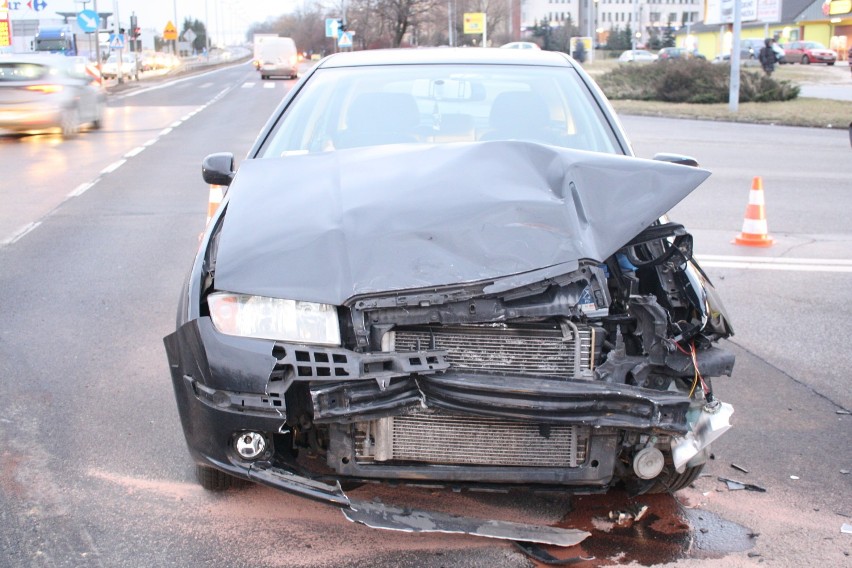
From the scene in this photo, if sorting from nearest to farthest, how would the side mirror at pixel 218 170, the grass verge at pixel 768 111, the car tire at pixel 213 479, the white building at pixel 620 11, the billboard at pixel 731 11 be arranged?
1. the car tire at pixel 213 479
2. the side mirror at pixel 218 170
3. the grass verge at pixel 768 111
4. the billboard at pixel 731 11
5. the white building at pixel 620 11

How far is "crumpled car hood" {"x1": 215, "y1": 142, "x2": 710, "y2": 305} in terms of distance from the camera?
11.0 ft

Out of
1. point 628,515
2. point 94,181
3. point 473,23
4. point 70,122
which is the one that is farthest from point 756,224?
point 473,23

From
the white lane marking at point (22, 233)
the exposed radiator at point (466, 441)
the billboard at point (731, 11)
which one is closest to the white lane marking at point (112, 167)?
the white lane marking at point (22, 233)

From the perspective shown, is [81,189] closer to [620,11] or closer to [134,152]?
[134,152]

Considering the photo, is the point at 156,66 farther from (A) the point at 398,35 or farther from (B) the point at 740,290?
(B) the point at 740,290

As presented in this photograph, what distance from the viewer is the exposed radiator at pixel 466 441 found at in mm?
3324

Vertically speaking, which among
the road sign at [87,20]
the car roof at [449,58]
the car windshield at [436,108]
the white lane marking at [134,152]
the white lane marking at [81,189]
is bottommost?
the white lane marking at [81,189]

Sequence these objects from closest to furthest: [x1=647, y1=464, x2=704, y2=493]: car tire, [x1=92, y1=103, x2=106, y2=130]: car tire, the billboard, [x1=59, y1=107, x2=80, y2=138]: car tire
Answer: [x1=647, y1=464, x2=704, y2=493]: car tire < [x1=59, y1=107, x2=80, y2=138]: car tire < [x1=92, y1=103, x2=106, y2=130]: car tire < the billboard

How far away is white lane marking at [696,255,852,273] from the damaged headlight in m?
5.67

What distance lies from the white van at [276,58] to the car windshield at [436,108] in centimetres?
4940

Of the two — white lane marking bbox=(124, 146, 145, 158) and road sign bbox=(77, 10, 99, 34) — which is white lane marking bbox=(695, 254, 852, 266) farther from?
road sign bbox=(77, 10, 99, 34)

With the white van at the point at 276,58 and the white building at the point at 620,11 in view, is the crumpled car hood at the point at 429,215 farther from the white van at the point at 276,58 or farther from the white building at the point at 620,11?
the white building at the point at 620,11

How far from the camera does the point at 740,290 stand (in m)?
7.54

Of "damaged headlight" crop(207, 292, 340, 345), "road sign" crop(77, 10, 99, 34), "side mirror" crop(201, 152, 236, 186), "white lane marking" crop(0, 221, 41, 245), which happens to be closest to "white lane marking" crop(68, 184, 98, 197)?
"white lane marking" crop(0, 221, 41, 245)
